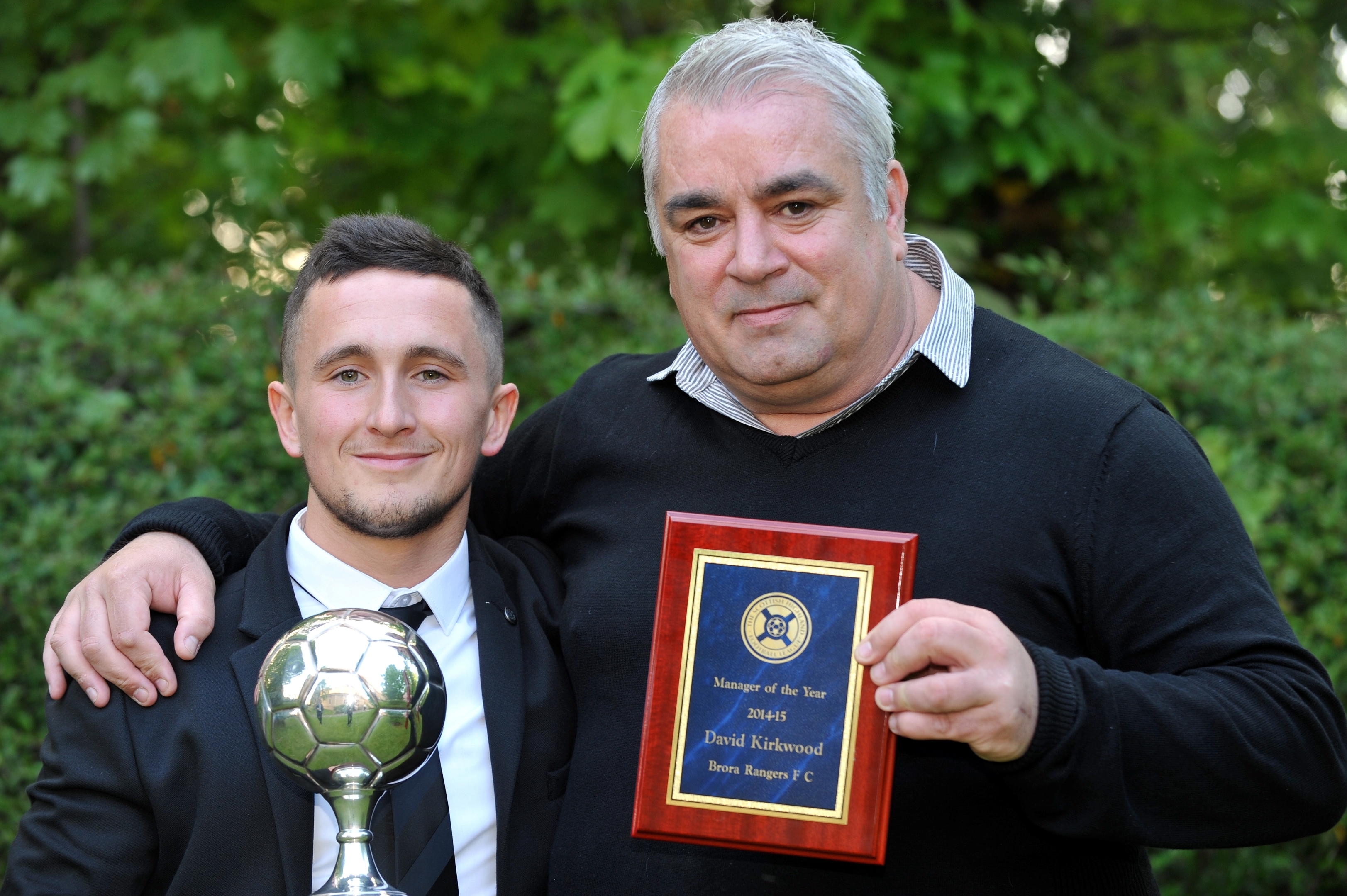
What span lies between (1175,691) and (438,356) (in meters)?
1.52

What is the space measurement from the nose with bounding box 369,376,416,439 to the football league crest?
83 cm

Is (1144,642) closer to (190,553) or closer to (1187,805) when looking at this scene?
(1187,805)

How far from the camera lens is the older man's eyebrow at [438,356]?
2377 mm

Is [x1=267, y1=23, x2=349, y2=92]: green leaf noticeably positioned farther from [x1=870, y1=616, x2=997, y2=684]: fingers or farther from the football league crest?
[x1=870, y1=616, x2=997, y2=684]: fingers

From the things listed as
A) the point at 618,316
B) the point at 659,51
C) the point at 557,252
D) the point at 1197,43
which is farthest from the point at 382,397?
the point at 1197,43

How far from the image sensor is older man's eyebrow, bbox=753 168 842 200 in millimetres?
2332

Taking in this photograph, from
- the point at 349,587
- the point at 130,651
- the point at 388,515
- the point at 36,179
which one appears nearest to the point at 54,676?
the point at 130,651

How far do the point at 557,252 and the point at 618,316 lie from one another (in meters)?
→ 1.43

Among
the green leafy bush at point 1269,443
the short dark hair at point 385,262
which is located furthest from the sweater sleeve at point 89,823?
the green leafy bush at point 1269,443

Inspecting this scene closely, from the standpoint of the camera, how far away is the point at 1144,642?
2.14 m

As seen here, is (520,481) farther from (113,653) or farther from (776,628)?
(776,628)

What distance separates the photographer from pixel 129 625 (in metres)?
2.22

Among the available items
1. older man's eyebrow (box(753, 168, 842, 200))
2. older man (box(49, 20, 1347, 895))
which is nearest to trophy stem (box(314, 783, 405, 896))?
older man (box(49, 20, 1347, 895))

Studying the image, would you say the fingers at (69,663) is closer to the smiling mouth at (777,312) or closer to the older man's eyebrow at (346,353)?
the older man's eyebrow at (346,353)
